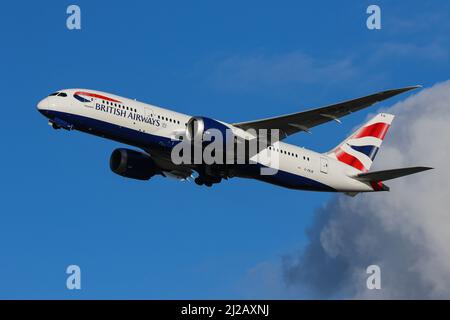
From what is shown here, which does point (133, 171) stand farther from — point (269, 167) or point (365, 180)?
point (365, 180)

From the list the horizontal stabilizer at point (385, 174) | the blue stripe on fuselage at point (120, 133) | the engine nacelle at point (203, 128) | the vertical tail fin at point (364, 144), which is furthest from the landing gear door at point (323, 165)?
the engine nacelle at point (203, 128)

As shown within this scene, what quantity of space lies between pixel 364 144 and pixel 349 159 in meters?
2.66

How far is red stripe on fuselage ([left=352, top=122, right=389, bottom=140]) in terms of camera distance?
214 ft

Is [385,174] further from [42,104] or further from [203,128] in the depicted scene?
[42,104]

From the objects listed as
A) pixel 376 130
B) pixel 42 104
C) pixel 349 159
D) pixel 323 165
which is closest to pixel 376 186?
pixel 349 159

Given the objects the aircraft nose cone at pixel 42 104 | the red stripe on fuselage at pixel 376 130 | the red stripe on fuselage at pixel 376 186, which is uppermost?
the red stripe on fuselage at pixel 376 130

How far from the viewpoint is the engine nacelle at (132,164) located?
5991 centimetres

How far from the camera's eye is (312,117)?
54.2m

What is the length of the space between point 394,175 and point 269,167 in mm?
7549

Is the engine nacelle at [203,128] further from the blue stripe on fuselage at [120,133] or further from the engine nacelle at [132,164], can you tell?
the engine nacelle at [132,164]

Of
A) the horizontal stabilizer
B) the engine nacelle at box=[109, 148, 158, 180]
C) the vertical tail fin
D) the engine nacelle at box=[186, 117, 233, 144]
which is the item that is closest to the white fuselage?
the engine nacelle at box=[186, 117, 233, 144]
